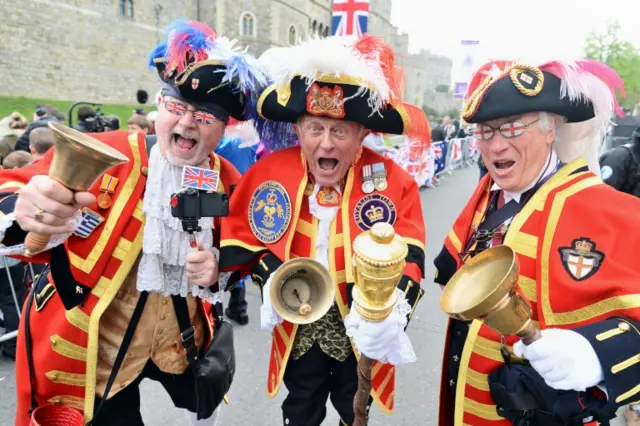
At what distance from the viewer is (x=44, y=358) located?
6.18 feet

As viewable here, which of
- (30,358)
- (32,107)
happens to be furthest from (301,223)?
(32,107)

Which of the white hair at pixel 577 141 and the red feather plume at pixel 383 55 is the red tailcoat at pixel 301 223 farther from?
the white hair at pixel 577 141

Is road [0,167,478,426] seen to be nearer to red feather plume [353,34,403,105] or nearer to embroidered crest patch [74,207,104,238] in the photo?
embroidered crest patch [74,207,104,238]

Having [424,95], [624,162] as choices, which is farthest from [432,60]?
[624,162]

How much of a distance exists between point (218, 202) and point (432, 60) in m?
90.7

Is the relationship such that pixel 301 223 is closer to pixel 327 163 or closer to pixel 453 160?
pixel 327 163

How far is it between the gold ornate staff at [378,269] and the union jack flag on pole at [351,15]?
155 inches

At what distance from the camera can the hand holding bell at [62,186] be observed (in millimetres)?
1335

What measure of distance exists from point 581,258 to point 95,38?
1129 inches

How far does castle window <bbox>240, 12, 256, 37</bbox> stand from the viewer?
33.1 meters

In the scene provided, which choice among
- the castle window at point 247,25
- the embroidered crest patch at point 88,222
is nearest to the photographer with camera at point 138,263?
the embroidered crest patch at point 88,222

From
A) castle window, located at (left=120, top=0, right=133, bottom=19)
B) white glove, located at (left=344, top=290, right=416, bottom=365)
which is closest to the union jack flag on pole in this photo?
white glove, located at (left=344, top=290, right=416, bottom=365)

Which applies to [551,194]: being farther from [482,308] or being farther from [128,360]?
[128,360]

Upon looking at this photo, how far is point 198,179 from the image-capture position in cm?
176
